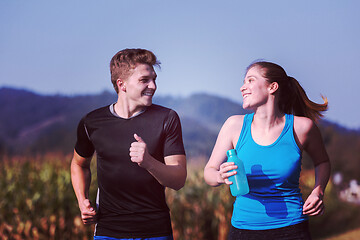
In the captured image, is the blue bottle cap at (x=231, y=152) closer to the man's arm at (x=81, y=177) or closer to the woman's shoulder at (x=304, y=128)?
the woman's shoulder at (x=304, y=128)

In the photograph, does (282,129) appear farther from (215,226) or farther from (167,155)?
(215,226)

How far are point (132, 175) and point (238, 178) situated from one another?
62 cm

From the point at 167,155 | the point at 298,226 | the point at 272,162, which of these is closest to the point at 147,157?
the point at 167,155

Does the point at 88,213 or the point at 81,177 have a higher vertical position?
the point at 81,177

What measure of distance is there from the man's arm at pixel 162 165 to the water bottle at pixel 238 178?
30 centimetres

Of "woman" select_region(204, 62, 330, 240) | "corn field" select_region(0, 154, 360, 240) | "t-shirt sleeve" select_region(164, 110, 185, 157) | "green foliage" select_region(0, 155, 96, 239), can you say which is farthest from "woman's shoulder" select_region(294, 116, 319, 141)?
"green foliage" select_region(0, 155, 96, 239)

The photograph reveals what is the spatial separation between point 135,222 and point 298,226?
93cm

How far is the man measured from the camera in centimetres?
268

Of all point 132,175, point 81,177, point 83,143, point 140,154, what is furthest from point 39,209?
point 140,154

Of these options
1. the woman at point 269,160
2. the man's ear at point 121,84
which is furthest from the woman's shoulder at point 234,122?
the man's ear at point 121,84

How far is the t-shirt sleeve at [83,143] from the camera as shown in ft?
9.66

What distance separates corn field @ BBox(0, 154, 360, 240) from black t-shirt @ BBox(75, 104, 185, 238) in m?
2.65

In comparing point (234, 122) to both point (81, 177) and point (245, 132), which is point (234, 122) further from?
point (81, 177)

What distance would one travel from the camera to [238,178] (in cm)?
254
